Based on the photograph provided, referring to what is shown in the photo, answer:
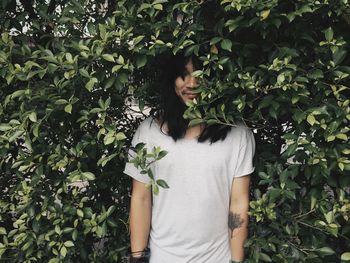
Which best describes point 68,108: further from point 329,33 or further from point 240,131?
point 329,33

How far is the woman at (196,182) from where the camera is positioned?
6.11 ft

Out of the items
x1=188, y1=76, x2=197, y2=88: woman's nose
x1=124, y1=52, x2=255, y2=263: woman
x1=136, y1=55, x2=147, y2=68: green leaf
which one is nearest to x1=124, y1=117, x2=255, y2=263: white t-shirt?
x1=124, y1=52, x2=255, y2=263: woman

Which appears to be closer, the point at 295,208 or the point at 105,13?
the point at 295,208

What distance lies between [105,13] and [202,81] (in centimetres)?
60

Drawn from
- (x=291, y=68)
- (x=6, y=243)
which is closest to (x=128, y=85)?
(x=291, y=68)

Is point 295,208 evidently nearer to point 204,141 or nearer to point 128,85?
point 204,141

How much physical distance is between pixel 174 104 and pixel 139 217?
0.52 metres

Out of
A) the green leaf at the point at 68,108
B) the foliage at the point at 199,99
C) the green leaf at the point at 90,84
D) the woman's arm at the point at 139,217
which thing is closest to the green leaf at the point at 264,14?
the foliage at the point at 199,99

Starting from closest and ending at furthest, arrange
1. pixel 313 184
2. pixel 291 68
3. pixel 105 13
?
1. pixel 291 68
2. pixel 313 184
3. pixel 105 13

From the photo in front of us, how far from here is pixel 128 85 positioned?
2.04 m

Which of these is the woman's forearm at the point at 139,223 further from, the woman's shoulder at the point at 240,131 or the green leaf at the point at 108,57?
the green leaf at the point at 108,57

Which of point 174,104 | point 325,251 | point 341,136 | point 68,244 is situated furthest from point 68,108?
point 325,251

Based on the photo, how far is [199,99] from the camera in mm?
1814

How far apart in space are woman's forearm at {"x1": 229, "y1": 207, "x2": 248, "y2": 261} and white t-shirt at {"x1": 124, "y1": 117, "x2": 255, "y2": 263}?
0.10 ft
